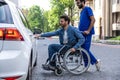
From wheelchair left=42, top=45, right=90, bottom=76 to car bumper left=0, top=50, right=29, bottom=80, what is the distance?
342cm

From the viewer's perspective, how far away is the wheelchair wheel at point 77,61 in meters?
9.48

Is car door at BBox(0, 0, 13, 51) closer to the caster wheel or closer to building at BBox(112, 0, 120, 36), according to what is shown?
the caster wheel

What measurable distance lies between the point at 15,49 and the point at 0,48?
8.2 inches

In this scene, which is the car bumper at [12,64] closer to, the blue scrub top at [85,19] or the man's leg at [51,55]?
the man's leg at [51,55]

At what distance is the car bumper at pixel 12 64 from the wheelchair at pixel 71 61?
342 cm

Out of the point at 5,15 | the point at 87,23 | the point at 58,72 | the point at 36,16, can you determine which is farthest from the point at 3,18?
the point at 36,16

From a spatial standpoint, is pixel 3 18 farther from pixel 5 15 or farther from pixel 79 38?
pixel 79 38

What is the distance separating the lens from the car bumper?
575 centimetres

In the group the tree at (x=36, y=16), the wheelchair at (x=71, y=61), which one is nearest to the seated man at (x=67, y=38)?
the wheelchair at (x=71, y=61)

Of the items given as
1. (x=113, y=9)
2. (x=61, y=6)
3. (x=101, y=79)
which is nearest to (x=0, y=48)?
(x=101, y=79)

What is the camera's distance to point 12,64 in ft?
19.1

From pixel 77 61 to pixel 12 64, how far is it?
3956mm

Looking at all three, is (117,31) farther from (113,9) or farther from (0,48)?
(0,48)

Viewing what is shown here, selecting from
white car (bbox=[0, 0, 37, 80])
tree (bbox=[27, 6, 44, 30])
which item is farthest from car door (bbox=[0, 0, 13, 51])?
tree (bbox=[27, 6, 44, 30])
